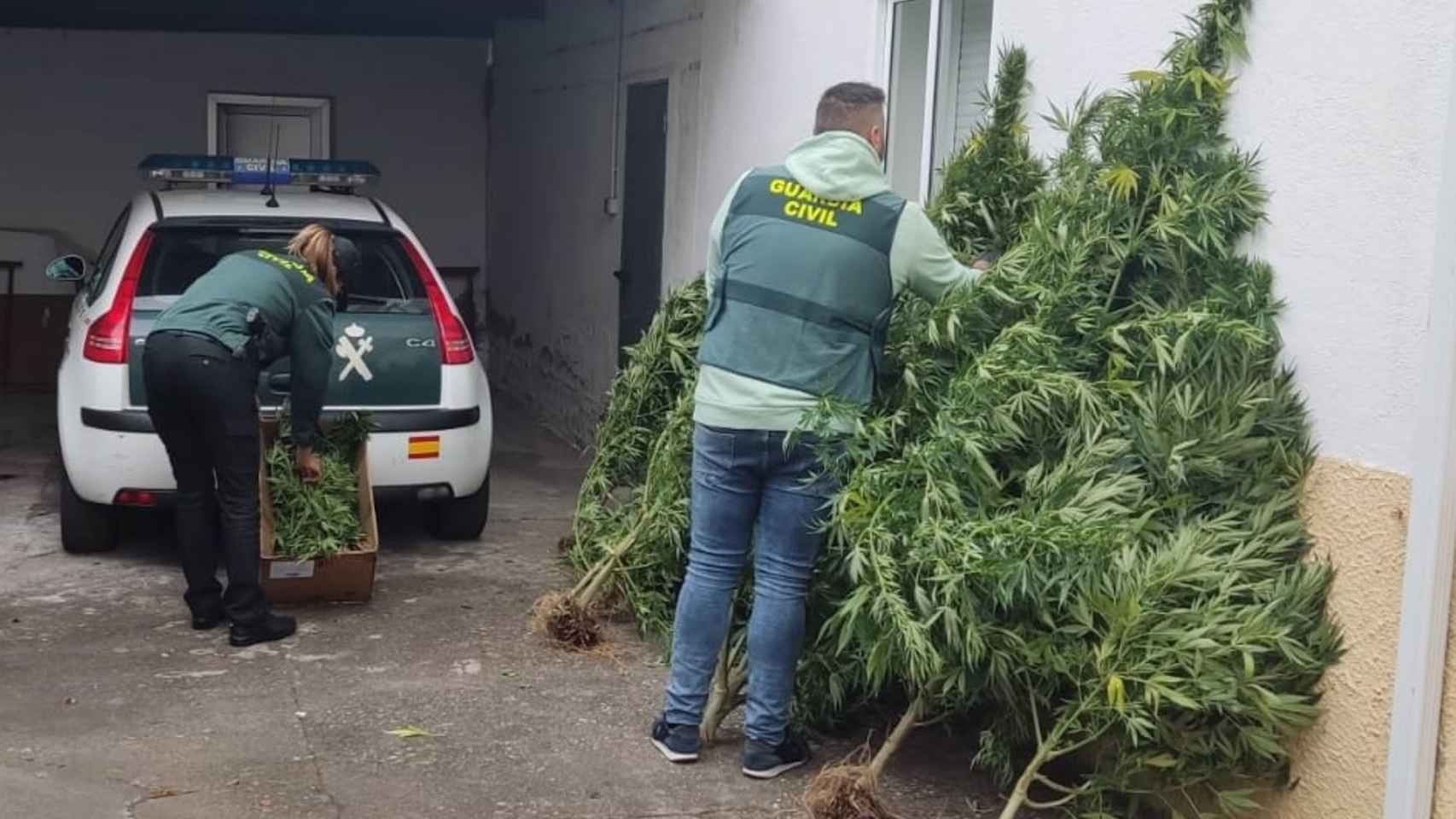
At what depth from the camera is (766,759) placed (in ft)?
15.4

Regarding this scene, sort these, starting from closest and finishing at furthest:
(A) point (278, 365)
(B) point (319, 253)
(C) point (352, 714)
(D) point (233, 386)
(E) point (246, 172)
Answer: (C) point (352, 714)
(D) point (233, 386)
(B) point (319, 253)
(A) point (278, 365)
(E) point (246, 172)

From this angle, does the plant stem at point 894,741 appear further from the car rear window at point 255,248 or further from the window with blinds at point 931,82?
the car rear window at point 255,248

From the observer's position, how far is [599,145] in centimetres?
1052

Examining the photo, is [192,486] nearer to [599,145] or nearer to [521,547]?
[521,547]

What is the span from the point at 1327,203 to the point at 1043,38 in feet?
5.21

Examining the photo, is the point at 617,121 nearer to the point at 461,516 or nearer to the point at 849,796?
the point at 461,516

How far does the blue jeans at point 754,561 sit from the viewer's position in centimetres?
455

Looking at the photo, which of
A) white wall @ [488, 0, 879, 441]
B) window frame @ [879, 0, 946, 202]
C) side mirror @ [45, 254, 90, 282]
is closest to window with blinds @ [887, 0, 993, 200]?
window frame @ [879, 0, 946, 202]

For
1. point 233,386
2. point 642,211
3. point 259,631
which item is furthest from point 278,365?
point 642,211

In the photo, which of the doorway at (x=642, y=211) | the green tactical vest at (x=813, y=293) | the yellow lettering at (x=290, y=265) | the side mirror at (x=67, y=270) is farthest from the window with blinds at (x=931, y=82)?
the side mirror at (x=67, y=270)

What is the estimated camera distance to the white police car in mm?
6578

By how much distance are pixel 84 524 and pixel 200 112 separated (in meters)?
6.65

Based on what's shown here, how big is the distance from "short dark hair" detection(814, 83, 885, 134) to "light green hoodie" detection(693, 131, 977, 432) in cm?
3

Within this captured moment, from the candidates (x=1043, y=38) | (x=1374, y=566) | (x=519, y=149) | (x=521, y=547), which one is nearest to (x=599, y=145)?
(x=519, y=149)
